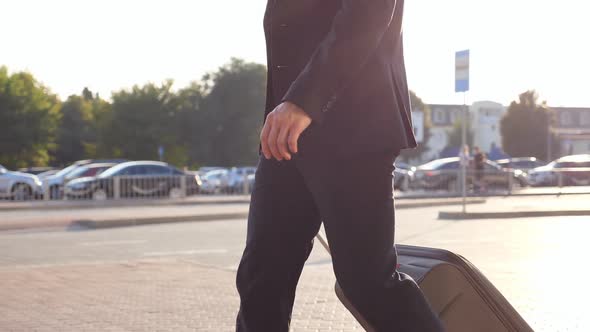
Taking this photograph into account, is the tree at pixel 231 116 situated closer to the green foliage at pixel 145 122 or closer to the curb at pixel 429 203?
the green foliage at pixel 145 122

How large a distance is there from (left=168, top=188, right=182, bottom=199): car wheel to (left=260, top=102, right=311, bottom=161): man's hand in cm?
2643

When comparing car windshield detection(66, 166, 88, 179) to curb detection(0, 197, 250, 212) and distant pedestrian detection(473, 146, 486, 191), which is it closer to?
curb detection(0, 197, 250, 212)

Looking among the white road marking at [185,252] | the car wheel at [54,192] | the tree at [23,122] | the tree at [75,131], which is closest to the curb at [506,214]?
the white road marking at [185,252]

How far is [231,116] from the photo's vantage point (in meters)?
74.9

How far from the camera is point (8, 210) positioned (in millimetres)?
23281

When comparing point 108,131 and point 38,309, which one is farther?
point 108,131

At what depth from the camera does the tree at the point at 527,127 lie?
88062mm

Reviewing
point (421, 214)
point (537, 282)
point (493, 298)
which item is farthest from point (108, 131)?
point (493, 298)

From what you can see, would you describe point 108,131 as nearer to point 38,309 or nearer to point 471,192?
point 471,192

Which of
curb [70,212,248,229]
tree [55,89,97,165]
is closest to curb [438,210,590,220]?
curb [70,212,248,229]

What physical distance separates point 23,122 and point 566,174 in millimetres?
33517

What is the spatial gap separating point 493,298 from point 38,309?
3.80 m

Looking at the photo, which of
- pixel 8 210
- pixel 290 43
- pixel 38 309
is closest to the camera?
pixel 290 43

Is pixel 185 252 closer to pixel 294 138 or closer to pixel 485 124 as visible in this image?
pixel 294 138
